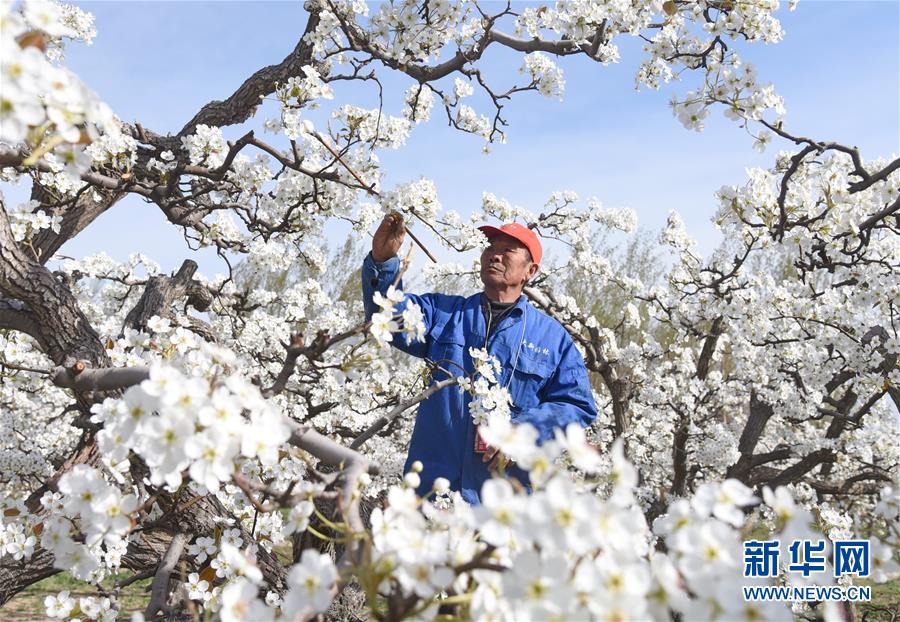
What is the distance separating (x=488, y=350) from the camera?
3232mm

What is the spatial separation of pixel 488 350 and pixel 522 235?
629 millimetres

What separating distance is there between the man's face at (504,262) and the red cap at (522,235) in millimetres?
24

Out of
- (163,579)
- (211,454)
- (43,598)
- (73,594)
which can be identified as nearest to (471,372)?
(163,579)

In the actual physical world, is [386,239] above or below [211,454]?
above

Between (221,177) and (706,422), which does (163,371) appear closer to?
(221,177)

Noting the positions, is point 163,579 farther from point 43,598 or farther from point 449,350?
point 43,598

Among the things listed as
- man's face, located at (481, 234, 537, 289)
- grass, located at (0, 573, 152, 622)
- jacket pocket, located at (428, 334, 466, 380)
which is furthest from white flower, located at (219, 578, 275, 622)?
grass, located at (0, 573, 152, 622)

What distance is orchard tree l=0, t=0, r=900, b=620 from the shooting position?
1.01 meters

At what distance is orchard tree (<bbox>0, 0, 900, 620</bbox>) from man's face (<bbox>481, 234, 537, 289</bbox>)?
15 centimetres

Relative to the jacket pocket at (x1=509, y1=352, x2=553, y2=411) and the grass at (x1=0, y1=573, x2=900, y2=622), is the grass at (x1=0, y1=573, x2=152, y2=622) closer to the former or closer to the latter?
the grass at (x1=0, y1=573, x2=900, y2=622)

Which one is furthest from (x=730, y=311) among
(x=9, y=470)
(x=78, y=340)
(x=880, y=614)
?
(x=9, y=470)

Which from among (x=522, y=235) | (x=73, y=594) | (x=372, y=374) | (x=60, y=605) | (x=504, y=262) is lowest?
(x=60, y=605)

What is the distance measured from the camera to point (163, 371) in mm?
1187

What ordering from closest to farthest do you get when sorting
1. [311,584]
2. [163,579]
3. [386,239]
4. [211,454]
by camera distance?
[311,584] < [211,454] < [163,579] < [386,239]
